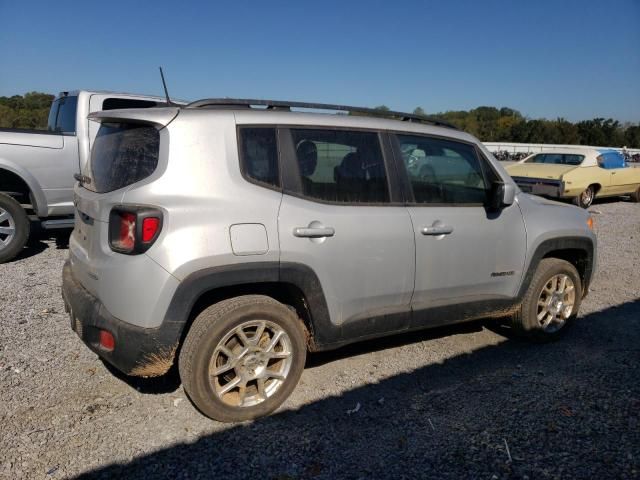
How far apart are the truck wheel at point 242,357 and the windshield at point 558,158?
12.4 metres

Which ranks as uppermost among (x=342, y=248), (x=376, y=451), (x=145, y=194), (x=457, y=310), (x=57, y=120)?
(x=57, y=120)

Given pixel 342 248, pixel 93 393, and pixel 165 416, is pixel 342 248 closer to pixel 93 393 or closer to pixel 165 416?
pixel 165 416

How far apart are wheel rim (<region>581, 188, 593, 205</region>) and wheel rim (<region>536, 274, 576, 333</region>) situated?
9.69 m

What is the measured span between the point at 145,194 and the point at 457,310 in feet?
7.83

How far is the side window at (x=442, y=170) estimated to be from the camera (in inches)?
138

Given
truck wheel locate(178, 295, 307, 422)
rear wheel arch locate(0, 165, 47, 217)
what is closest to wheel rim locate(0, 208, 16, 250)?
rear wheel arch locate(0, 165, 47, 217)

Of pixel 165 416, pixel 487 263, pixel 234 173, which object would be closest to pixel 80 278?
pixel 165 416

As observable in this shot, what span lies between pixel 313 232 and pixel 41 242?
617 cm

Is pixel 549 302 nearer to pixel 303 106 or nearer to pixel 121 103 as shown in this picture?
pixel 303 106

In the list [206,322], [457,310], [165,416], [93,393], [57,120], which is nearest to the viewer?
[206,322]

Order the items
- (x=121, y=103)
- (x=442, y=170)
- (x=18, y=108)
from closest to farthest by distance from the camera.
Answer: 1. (x=442, y=170)
2. (x=121, y=103)
3. (x=18, y=108)

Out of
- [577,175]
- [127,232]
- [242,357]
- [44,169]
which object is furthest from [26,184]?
[577,175]

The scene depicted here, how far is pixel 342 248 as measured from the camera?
121 inches

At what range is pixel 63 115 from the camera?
22.6ft
